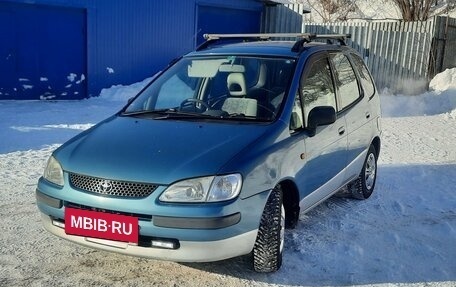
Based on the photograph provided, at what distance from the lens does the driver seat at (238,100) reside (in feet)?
13.6

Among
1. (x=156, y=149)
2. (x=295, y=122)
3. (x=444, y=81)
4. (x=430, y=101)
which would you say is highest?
(x=295, y=122)

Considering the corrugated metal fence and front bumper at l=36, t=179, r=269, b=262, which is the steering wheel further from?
the corrugated metal fence

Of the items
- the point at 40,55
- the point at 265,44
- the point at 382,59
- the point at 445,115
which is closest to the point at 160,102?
the point at 265,44

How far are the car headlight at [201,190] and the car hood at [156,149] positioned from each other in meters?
0.04

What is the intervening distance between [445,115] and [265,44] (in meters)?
8.76

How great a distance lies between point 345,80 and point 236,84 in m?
1.37

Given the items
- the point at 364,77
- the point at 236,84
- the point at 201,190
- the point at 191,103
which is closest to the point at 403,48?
the point at 364,77

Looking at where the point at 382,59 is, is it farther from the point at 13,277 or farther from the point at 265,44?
the point at 13,277

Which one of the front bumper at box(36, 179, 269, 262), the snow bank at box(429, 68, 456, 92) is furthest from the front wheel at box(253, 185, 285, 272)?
the snow bank at box(429, 68, 456, 92)

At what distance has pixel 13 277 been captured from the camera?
11.6 ft

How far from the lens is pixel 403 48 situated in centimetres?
1522

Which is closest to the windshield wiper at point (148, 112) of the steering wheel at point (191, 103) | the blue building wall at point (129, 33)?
the steering wheel at point (191, 103)

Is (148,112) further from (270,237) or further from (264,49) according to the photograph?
(270,237)

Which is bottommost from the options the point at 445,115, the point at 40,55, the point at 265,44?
the point at 445,115
